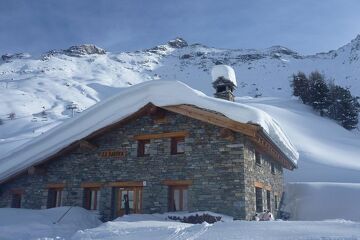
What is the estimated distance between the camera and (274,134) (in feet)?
45.5

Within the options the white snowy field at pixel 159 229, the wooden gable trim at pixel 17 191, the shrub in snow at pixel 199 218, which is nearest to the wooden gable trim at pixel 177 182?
the white snowy field at pixel 159 229

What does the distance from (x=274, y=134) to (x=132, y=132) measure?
498cm

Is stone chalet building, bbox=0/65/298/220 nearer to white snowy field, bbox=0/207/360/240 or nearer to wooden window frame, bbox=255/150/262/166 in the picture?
wooden window frame, bbox=255/150/262/166

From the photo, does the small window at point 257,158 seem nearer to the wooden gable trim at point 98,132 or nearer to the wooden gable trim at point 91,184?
the wooden gable trim at point 98,132

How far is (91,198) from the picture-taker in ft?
48.7

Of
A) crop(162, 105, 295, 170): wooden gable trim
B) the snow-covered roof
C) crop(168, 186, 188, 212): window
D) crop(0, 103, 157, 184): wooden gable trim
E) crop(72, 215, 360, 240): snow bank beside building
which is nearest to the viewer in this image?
crop(72, 215, 360, 240): snow bank beside building

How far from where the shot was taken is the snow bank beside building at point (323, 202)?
1617cm

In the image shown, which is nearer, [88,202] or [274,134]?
[274,134]

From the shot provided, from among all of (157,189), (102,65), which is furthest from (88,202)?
(102,65)

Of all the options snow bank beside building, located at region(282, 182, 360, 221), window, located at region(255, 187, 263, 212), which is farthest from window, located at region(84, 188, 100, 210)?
snow bank beside building, located at region(282, 182, 360, 221)

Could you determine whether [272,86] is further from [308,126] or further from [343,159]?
[343,159]

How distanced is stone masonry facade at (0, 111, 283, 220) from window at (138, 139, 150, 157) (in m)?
0.16

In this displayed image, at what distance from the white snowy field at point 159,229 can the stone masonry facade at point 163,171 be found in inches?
36.7

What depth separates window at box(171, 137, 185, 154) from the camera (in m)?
13.8
